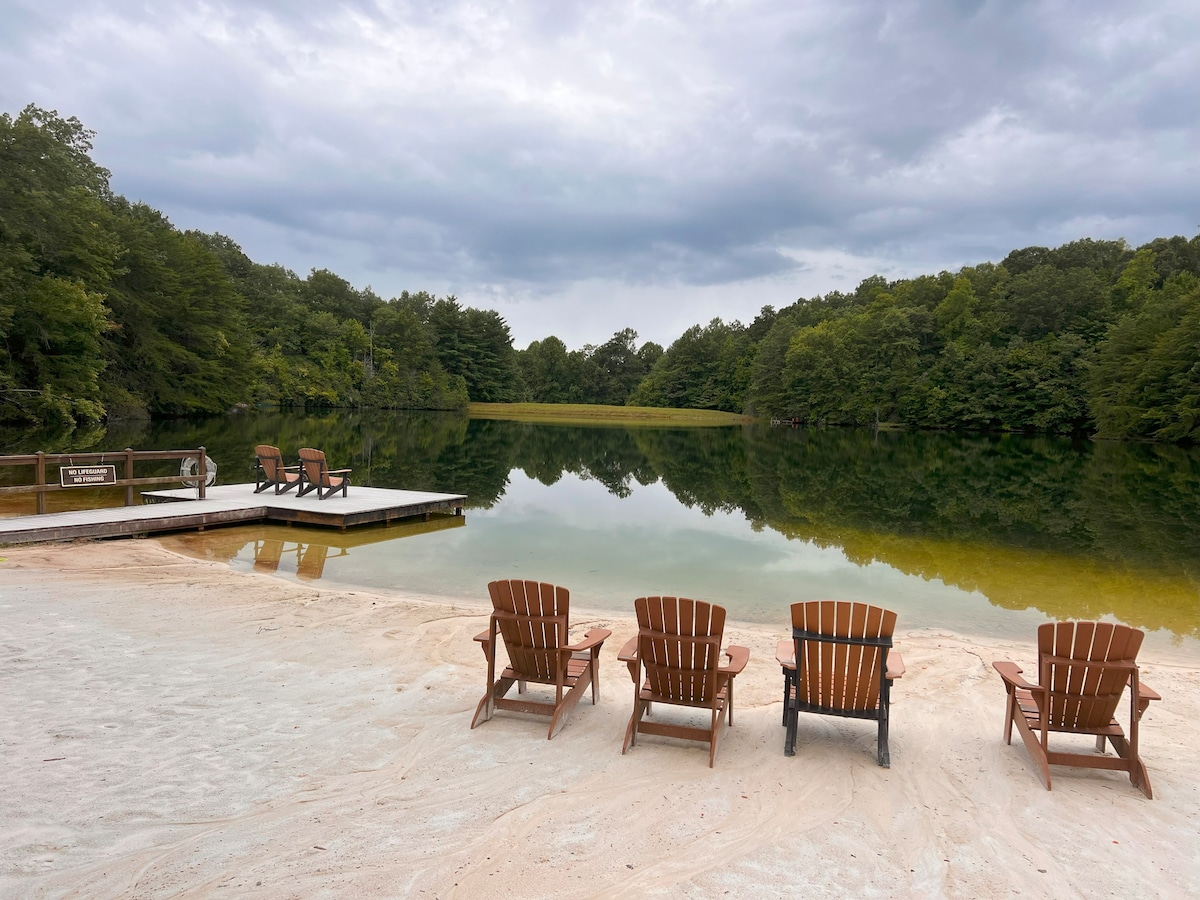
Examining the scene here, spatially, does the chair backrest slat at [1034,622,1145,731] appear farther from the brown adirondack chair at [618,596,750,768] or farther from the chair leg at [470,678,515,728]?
the chair leg at [470,678,515,728]

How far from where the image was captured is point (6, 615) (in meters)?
6.65

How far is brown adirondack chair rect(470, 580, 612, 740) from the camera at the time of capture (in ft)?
15.6

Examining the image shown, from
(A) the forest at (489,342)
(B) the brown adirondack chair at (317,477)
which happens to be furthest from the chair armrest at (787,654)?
(A) the forest at (489,342)

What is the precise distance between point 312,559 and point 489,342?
7885cm

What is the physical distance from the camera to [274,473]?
15.3m

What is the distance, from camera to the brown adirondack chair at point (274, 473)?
15203 mm

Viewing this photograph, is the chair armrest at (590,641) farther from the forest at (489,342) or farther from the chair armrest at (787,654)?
the forest at (489,342)

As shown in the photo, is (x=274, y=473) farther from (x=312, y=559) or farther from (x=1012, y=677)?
(x=1012, y=677)

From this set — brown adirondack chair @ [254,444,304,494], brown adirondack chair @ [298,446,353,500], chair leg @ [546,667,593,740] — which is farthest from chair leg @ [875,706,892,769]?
brown adirondack chair @ [254,444,304,494]

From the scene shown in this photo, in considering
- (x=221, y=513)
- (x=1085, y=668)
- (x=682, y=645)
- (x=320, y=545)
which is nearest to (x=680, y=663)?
(x=682, y=645)

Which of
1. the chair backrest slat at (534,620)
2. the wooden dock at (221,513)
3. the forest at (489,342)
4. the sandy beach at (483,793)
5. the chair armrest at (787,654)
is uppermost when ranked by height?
the forest at (489,342)

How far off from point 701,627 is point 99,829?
3.18 m

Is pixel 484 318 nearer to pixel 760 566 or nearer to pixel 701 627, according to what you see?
pixel 760 566

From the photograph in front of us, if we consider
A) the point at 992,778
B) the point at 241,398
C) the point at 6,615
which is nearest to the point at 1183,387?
the point at 992,778
